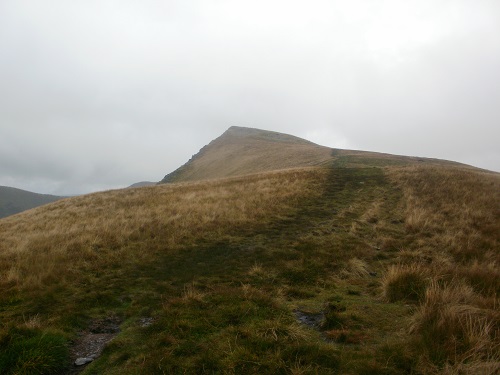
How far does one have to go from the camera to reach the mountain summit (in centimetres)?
5949

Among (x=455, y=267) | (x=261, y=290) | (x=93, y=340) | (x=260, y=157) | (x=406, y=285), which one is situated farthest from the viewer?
(x=260, y=157)

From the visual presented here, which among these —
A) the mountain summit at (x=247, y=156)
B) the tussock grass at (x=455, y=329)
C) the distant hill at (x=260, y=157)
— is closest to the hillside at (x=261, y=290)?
the tussock grass at (x=455, y=329)

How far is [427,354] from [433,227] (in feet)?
40.1

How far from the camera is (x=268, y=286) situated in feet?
32.1

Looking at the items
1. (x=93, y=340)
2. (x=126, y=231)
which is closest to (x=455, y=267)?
(x=93, y=340)

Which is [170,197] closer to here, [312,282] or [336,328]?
[312,282]

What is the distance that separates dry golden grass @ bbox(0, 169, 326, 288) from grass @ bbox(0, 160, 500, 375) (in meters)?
0.09

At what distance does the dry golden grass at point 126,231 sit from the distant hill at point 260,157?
2432 centimetres

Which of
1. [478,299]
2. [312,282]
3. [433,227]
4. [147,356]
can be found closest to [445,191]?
[433,227]

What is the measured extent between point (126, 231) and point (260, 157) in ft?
183

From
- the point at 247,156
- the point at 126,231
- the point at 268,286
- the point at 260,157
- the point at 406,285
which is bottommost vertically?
the point at 268,286

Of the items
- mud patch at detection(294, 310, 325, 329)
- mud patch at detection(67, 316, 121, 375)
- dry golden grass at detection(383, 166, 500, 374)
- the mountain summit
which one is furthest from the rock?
the mountain summit

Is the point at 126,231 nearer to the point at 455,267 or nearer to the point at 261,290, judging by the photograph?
the point at 261,290

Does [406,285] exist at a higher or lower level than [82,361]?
higher
